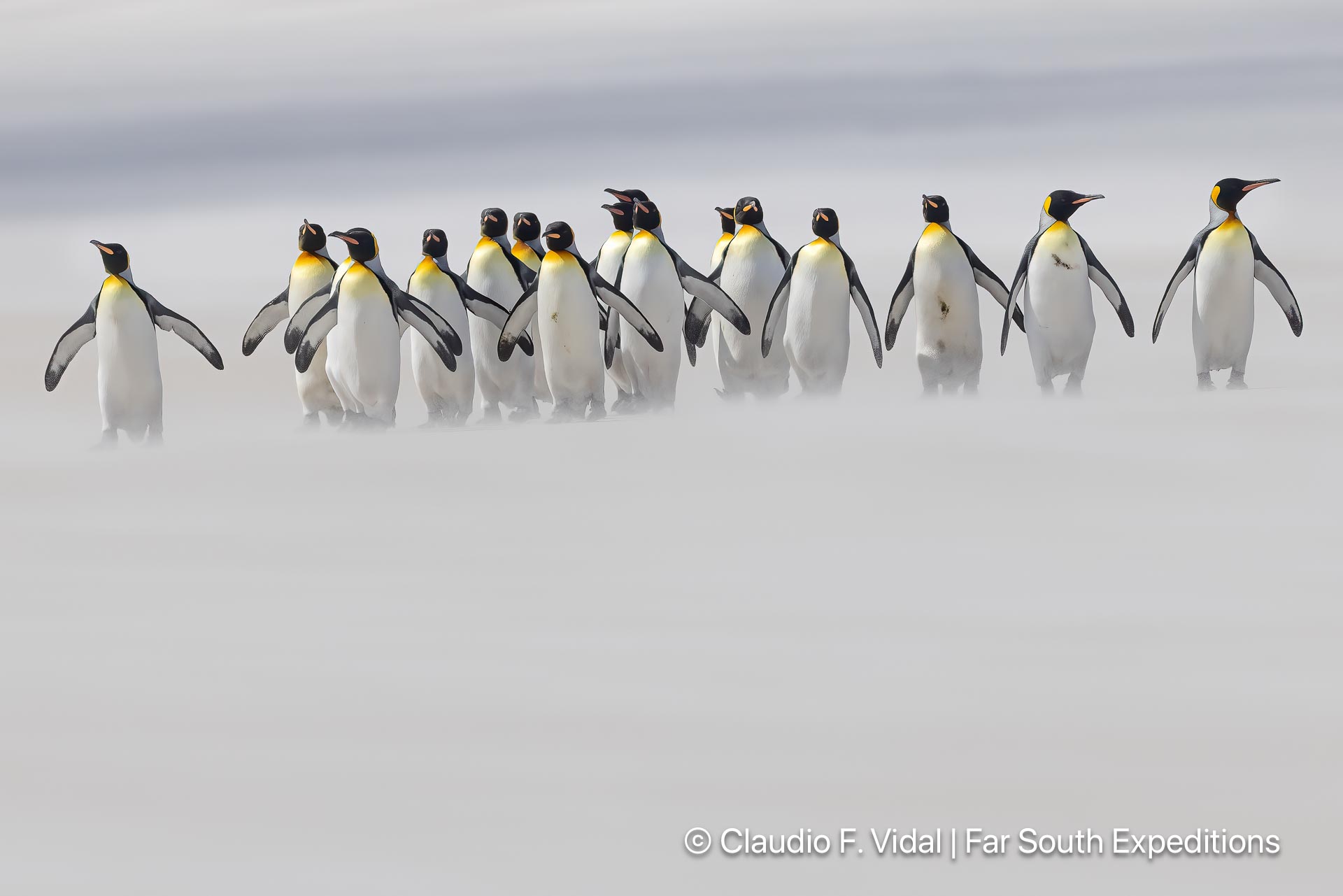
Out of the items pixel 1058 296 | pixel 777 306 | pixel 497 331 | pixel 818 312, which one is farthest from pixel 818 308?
pixel 497 331

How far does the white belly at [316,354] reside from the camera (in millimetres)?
9922

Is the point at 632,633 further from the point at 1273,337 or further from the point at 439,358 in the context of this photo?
the point at 1273,337

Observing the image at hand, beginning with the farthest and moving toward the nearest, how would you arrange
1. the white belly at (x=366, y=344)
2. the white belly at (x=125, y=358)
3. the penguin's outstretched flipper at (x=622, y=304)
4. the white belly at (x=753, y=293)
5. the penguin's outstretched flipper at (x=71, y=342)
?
the white belly at (x=753, y=293)
the penguin's outstretched flipper at (x=71, y=342)
the penguin's outstretched flipper at (x=622, y=304)
the white belly at (x=125, y=358)
the white belly at (x=366, y=344)

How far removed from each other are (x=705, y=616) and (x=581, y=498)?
1.91 metres

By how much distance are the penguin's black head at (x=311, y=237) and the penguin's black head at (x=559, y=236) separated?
155 cm

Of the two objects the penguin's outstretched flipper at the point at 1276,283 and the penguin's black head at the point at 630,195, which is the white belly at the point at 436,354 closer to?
the penguin's black head at the point at 630,195

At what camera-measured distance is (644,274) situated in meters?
9.80

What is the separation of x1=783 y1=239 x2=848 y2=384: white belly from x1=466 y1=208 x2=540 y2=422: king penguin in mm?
1596

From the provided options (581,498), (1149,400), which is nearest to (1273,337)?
(1149,400)

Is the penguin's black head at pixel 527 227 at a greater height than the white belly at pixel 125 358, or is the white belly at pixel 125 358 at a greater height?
the penguin's black head at pixel 527 227

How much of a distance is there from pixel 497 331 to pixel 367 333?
1115mm

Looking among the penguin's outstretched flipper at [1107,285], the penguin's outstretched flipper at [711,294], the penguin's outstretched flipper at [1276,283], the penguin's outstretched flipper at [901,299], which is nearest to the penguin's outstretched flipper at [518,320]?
the penguin's outstretched flipper at [711,294]

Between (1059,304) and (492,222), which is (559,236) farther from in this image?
(1059,304)

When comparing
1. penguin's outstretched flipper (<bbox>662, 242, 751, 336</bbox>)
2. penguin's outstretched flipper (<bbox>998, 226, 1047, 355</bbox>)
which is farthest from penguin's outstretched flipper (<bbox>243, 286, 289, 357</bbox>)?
penguin's outstretched flipper (<bbox>998, 226, 1047, 355</bbox>)
